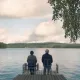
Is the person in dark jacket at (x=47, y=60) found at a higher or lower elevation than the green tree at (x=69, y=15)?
lower

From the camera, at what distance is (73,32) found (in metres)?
25.7

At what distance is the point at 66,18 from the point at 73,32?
1.29m

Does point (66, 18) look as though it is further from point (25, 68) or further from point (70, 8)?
point (25, 68)

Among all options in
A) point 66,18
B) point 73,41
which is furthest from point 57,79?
point 66,18

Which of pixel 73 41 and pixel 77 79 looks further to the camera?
pixel 77 79

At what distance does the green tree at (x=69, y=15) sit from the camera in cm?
2509

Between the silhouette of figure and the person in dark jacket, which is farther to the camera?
the person in dark jacket

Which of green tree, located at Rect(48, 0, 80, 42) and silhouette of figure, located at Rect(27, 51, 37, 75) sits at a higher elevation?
green tree, located at Rect(48, 0, 80, 42)

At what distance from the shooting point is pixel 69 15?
25.5 meters

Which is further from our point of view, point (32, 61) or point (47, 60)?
point (47, 60)

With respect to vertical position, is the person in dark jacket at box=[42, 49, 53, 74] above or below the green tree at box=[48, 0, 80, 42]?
below

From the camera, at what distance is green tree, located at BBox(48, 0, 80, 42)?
988 inches

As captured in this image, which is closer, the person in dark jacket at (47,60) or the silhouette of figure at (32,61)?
the silhouette of figure at (32,61)

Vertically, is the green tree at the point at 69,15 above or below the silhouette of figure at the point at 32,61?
above
